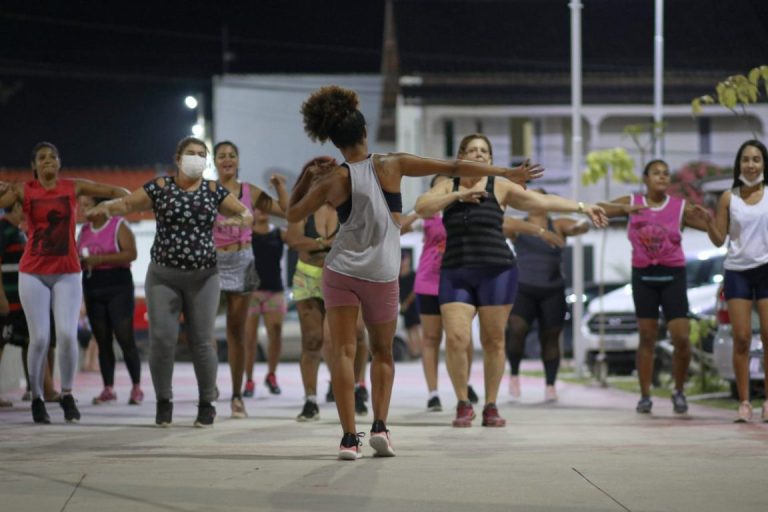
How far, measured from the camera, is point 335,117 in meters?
8.56

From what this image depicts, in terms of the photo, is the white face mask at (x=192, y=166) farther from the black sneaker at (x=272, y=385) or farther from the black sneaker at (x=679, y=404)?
the black sneaker at (x=272, y=385)

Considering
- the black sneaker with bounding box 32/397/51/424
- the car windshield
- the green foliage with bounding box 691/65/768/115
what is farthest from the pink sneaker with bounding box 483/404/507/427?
the car windshield

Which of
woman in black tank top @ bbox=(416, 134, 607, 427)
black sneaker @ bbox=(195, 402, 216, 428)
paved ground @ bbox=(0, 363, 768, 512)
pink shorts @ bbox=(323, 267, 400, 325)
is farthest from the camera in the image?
woman in black tank top @ bbox=(416, 134, 607, 427)

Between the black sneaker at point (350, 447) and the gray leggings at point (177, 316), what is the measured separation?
8.37ft

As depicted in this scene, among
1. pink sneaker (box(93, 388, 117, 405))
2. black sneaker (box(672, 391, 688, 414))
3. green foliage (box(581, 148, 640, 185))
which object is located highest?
green foliage (box(581, 148, 640, 185))

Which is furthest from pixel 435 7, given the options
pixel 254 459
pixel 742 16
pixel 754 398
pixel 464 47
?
pixel 254 459

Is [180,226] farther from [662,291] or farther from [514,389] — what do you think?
[514,389]

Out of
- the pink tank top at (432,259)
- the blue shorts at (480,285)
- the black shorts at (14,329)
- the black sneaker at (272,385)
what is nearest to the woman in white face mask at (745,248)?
the blue shorts at (480,285)

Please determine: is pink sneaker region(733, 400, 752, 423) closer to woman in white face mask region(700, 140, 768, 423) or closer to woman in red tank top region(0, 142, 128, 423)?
woman in white face mask region(700, 140, 768, 423)

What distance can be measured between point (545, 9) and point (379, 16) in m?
16.7

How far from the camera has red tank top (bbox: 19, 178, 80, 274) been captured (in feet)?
37.1

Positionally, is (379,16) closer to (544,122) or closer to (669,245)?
(544,122)

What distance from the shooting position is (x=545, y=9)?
47.0m

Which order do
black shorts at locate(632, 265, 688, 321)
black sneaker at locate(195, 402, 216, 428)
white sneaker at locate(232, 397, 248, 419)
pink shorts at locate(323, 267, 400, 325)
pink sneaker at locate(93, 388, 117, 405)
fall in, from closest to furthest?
1. pink shorts at locate(323, 267, 400, 325)
2. black sneaker at locate(195, 402, 216, 428)
3. white sneaker at locate(232, 397, 248, 419)
4. black shorts at locate(632, 265, 688, 321)
5. pink sneaker at locate(93, 388, 117, 405)
